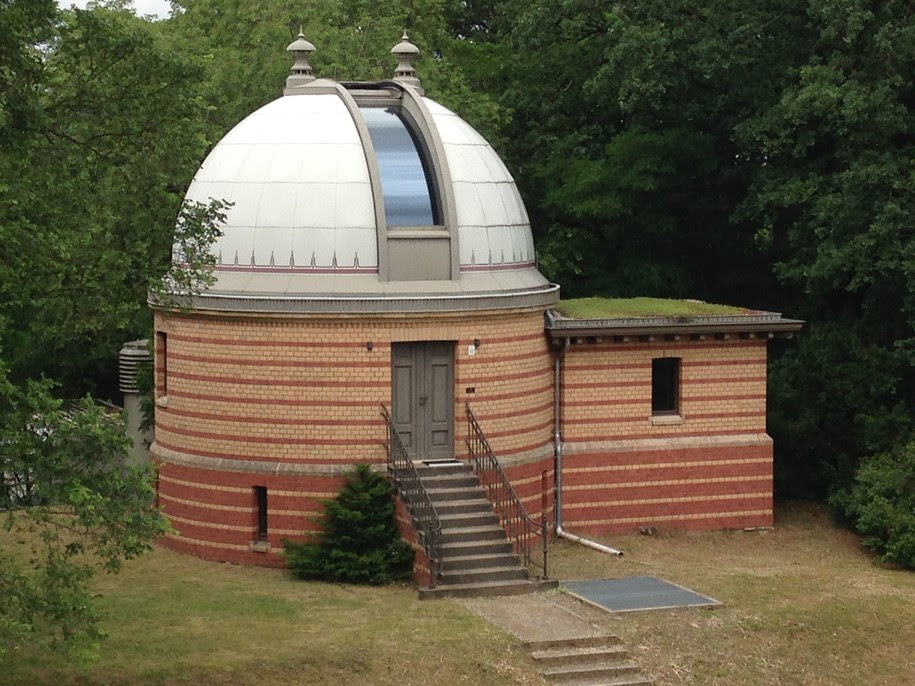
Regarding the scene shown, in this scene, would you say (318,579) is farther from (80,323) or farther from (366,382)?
(80,323)

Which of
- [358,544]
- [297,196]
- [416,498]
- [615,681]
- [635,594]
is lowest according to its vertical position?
[615,681]

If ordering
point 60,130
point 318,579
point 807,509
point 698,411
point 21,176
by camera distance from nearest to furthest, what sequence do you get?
point 21,176 → point 60,130 → point 318,579 → point 698,411 → point 807,509

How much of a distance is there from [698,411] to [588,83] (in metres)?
9.50

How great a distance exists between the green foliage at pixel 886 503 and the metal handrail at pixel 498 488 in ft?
19.9

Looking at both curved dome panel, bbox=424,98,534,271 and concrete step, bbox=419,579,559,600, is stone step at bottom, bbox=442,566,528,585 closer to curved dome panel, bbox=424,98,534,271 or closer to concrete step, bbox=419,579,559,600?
concrete step, bbox=419,579,559,600

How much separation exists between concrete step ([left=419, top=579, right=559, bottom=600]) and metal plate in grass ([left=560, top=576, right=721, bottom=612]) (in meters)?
0.51

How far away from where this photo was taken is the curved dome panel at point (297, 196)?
2856 cm

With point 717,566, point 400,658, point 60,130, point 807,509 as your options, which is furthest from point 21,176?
point 807,509

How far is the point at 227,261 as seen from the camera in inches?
1141

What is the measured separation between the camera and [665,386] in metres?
32.1

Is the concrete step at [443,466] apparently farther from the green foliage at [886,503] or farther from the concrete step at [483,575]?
the green foliage at [886,503]

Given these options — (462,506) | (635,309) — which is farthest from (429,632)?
(635,309)

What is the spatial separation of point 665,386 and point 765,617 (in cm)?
745

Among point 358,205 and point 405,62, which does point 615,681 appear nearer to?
point 358,205
